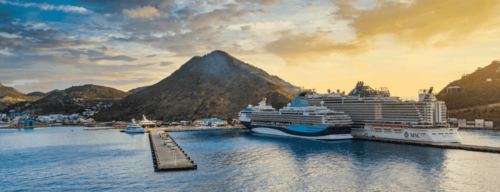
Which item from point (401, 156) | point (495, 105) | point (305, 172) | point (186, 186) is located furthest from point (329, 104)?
point (495, 105)

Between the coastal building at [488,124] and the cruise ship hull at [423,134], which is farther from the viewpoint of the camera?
the coastal building at [488,124]

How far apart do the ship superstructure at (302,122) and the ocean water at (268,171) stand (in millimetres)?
16097

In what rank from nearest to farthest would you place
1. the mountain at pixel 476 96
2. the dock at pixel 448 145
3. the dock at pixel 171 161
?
the dock at pixel 171 161 < the dock at pixel 448 145 < the mountain at pixel 476 96

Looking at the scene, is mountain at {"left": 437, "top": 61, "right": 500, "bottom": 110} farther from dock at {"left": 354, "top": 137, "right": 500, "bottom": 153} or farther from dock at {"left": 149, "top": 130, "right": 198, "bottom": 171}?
dock at {"left": 149, "top": 130, "right": 198, "bottom": 171}

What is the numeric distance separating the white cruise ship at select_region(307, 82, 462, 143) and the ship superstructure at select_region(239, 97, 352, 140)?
6.03m

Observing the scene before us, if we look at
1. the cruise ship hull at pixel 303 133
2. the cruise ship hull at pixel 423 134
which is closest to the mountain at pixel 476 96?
the cruise ship hull at pixel 423 134

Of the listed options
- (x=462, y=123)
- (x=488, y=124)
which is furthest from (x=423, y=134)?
(x=488, y=124)

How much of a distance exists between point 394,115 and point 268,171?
168 feet

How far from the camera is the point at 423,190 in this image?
36.1 m

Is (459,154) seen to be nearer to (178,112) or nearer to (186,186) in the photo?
(186,186)

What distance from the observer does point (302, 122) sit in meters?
91.5

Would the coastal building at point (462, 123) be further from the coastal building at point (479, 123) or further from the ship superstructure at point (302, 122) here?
the ship superstructure at point (302, 122)

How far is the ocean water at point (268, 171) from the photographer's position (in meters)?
38.5

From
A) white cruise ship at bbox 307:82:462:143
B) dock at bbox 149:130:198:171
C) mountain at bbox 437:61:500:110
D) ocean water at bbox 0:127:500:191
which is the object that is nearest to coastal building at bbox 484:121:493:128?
mountain at bbox 437:61:500:110
